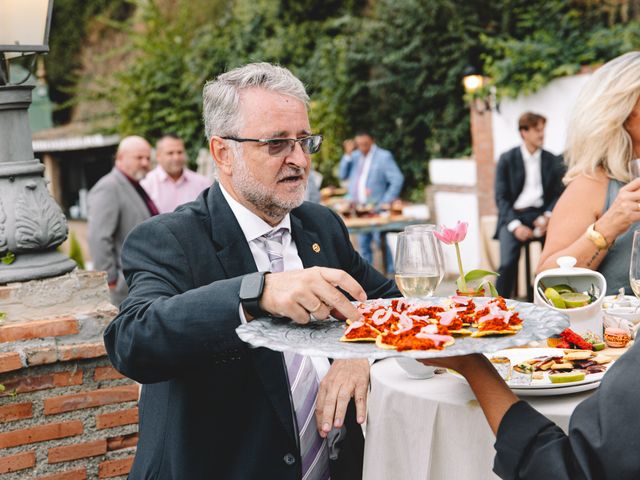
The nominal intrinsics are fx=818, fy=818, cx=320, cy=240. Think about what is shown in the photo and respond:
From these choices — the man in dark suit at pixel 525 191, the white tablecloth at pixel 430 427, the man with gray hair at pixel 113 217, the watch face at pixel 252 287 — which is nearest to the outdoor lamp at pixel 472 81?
the man in dark suit at pixel 525 191

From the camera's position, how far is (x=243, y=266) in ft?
7.55

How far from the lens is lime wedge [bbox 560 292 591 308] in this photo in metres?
2.39

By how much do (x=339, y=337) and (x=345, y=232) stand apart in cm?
105

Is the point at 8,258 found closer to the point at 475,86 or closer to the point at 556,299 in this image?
the point at 556,299

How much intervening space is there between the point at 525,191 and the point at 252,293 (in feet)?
22.5

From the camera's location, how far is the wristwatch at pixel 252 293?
184 centimetres

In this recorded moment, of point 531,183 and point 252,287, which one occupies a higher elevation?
point 252,287

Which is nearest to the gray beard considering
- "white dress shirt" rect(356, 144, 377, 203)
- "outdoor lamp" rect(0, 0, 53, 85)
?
"outdoor lamp" rect(0, 0, 53, 85)

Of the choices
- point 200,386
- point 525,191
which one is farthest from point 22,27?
point 525,191

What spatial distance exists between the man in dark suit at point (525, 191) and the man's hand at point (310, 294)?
668 centimetres

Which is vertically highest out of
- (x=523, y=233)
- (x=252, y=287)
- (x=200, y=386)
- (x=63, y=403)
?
(x=252, y=287)

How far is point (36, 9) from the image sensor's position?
10.4ft

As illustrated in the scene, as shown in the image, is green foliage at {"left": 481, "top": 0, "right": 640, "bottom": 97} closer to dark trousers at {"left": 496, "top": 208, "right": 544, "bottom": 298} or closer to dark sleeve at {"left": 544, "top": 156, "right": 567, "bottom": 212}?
dark sleeve at {"left": 544, "top": 156, "right": 567, "bottom": 212}

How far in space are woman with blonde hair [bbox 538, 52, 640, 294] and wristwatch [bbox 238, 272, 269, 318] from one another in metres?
1.64
